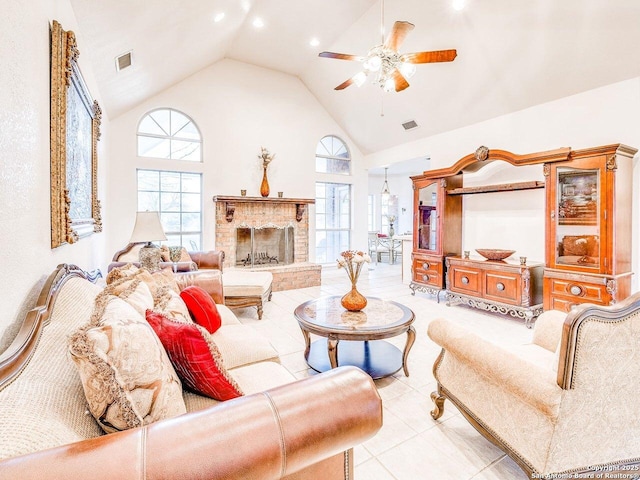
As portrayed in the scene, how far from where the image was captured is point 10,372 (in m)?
0.81

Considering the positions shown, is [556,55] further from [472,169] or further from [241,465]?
[241,465]

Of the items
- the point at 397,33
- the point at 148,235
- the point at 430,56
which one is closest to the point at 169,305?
the point at 148,235

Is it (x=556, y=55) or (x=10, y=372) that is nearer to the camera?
(x=10, y=372)

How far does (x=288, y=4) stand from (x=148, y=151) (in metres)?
2.98

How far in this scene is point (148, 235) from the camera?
3.44m

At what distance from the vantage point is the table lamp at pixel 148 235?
3.42 m

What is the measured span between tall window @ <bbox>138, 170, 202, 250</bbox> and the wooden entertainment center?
4046mm

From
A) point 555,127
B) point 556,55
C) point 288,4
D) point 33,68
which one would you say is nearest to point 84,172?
point 33,68

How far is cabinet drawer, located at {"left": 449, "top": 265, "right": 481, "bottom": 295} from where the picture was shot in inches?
164

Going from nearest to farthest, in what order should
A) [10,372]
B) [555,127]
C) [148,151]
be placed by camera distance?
[10,372]
[555,127]
[148,151]

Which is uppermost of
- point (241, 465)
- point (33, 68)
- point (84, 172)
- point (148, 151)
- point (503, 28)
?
point (503, 28)

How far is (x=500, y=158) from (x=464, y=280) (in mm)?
1582

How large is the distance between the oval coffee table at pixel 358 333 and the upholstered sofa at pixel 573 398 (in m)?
0.70

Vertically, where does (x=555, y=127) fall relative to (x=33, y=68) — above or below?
above
